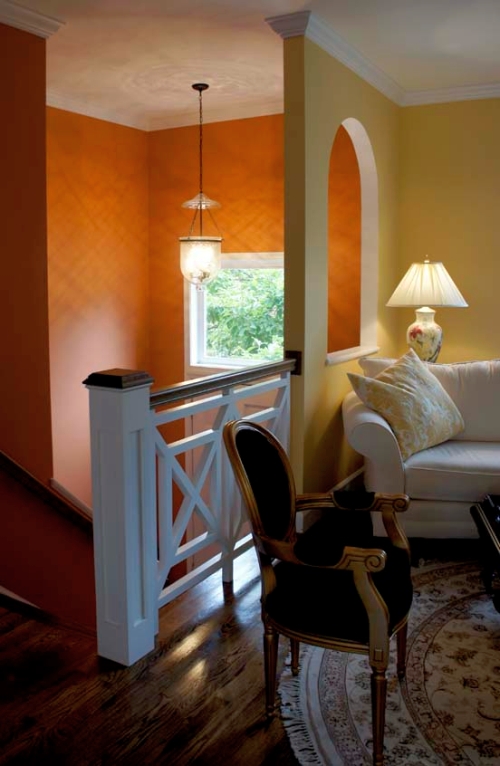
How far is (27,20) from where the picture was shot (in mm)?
3482

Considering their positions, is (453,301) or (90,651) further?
(453,301)

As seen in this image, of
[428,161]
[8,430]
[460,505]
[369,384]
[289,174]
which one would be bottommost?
[460,505]

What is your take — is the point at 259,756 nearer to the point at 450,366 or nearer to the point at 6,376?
the point at 6,376

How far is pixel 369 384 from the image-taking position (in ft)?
12.2

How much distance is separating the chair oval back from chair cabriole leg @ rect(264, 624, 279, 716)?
294 millimetres

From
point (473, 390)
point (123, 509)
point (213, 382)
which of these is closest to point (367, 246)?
point (473, 390)

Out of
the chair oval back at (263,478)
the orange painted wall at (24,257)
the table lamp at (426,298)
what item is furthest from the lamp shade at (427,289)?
the chair oval back at (263,478)

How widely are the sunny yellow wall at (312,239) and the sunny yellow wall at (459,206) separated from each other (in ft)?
2.69

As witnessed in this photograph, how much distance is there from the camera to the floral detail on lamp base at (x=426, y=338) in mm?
4645

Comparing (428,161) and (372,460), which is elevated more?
(428,161)

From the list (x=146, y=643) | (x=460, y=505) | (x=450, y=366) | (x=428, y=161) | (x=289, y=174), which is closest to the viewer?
(x=146, y=643)

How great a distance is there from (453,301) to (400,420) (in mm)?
1267

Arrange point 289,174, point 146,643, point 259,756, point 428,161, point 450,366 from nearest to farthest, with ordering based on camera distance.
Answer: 1. point 259,756
2. point 146,643
3. point 289,174
4. point 450,366
5. point 428,161

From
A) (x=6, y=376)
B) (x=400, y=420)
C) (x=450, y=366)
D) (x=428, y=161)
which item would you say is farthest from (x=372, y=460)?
(x=428, y=161)
